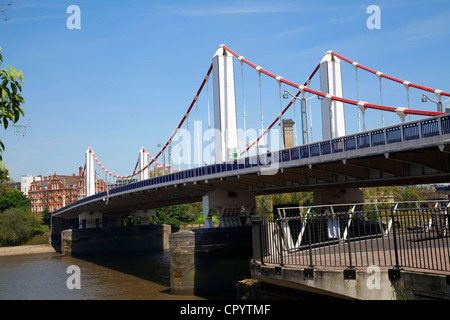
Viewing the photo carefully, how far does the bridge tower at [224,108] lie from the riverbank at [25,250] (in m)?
48.9

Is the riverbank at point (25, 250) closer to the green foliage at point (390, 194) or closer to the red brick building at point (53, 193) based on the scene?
the red brick building at point (53, 193)

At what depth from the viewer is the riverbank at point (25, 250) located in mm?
73988

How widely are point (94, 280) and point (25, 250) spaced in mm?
41147

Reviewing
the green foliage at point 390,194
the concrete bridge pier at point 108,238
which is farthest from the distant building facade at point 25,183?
the green foliage at point 390,194

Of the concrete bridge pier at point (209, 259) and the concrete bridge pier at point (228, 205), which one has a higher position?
the concrete bridge pier at point (228, 205)

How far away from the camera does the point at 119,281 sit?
127 feet

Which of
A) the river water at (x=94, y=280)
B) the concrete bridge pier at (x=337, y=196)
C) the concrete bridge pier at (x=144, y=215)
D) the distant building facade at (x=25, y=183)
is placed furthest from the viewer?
the distant building facade at (x=25, y=183)

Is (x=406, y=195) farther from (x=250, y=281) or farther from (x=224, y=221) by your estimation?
(x=250, y=281)

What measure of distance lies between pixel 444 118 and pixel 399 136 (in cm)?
232

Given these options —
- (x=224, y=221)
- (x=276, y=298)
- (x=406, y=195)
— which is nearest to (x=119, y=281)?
(x=224, y=221)

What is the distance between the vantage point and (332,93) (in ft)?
133

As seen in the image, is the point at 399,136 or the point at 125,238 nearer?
the point at 399,136

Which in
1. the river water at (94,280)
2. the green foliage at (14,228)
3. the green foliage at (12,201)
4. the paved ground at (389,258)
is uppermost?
the green foliage at (12,201)

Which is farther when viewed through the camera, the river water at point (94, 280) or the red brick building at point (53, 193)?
the red brick building at point (53, 193)
